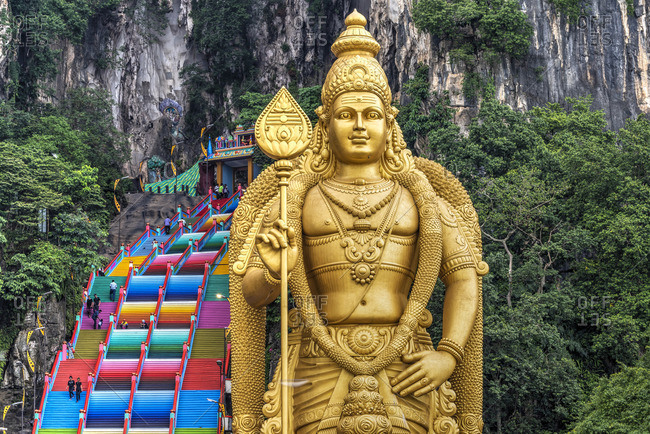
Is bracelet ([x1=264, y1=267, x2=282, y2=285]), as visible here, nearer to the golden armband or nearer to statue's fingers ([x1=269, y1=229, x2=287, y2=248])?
statue's fingers ([x1=269, y1=229, x2=287, y2=248])

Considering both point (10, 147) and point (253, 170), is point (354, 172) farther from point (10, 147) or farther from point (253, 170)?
point (253, 170)

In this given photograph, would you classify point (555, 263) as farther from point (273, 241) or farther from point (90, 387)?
point (273, 241)

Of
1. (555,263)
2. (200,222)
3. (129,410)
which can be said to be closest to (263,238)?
(129,410)

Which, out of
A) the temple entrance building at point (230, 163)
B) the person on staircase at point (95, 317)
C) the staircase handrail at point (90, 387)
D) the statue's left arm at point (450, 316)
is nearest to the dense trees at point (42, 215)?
the person on staircase at point (95, 317)

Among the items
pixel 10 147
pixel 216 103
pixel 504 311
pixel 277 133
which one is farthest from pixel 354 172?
pixel 216 103

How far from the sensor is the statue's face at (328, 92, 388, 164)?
26.3 feet

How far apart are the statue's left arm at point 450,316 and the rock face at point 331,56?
19506 millimetres

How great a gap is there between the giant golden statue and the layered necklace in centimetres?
1

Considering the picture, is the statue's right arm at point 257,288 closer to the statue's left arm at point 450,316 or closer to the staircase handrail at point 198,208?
the statue's left arm at point 450,316

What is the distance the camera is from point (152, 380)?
1789 cm

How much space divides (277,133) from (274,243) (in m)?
0.82

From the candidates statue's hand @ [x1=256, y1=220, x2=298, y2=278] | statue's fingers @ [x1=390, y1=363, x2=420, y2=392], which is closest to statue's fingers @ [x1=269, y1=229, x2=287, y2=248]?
statue's hand @ [x1=256, y1=220, x2=298, y2=278]

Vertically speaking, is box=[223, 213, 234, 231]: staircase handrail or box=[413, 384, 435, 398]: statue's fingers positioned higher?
box=[223, 213, 234, 231]: staircase handrail

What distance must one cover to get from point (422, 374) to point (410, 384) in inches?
5.4
